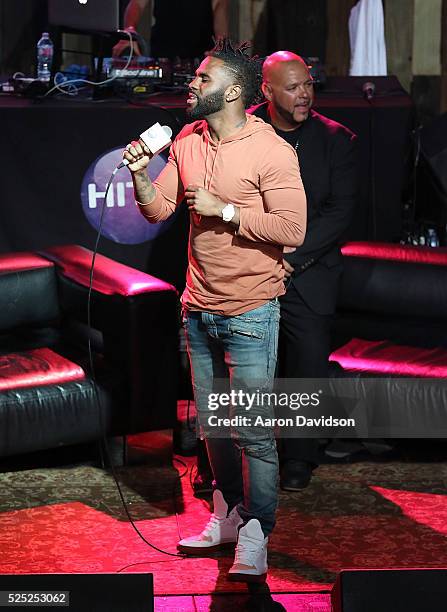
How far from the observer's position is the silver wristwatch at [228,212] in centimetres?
315

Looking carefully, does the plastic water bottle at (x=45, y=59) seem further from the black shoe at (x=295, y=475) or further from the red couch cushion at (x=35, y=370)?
the black shoe at (x=295, y=475)

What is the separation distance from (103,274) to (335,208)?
0.92 m

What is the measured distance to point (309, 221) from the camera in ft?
14.0

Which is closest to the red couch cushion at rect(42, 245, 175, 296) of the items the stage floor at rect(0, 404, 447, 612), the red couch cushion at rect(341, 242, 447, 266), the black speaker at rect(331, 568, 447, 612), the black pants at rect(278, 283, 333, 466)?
the black pants at rect(278, 283, 333, 466)

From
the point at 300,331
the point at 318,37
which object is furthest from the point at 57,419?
the point at 318,37

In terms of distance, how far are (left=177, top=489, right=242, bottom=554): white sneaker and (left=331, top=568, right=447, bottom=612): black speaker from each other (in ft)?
3.97

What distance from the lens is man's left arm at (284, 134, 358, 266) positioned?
4227 mm

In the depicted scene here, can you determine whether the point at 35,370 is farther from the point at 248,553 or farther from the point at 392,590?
the point at 392,590

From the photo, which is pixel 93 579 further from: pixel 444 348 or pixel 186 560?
pixel 444 348

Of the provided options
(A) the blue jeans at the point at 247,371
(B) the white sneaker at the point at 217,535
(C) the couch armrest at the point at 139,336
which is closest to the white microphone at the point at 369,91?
(C) the couch armrest at the point at 139,336

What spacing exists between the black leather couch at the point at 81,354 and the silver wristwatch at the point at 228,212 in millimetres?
1094

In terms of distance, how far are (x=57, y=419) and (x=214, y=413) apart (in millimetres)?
811

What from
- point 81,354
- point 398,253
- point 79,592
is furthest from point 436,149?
point 79,592

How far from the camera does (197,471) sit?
14.2ft
